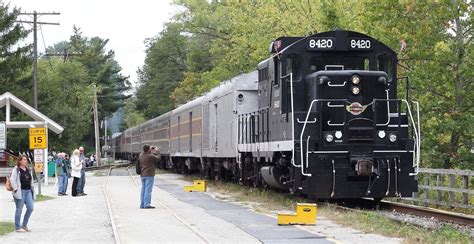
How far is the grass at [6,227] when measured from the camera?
1389 centimetres

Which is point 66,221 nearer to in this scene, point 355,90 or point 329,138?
point 329,138

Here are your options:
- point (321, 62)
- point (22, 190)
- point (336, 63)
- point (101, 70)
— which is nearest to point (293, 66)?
point (321, 62)

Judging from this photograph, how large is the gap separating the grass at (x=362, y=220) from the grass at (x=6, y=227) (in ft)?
19.0

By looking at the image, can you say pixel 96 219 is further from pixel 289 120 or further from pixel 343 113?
pixel 343 113

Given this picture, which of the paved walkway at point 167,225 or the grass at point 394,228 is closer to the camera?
the grass at point 394,228

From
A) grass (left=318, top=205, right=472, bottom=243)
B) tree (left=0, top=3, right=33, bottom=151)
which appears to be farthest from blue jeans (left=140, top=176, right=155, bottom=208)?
tree (left=0, top=3, right=33, bottom=151)

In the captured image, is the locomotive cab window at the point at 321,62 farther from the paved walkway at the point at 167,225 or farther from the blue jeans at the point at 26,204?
the blue jeans at the point at 26,204

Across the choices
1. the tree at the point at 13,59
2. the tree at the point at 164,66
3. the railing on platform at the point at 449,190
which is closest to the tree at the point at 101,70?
the tree at the point at 164,66

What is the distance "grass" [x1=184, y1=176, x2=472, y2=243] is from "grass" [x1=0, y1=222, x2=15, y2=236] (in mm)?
5780

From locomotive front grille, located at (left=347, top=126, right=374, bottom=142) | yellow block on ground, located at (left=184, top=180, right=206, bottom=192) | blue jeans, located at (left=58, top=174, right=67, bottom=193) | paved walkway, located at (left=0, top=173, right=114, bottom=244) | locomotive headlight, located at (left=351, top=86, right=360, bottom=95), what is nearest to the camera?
paved walkway, located at (left=0, top=173, right=114, bottom=244)

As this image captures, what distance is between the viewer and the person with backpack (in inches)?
553

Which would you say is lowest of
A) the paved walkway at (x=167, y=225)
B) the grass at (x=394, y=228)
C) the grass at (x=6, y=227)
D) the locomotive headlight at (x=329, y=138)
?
the grass at (x=6, y=227)

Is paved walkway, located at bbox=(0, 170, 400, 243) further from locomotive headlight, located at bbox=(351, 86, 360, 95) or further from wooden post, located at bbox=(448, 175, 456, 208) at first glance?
wooden post, located at bbox=(448, 175, 456, 208)

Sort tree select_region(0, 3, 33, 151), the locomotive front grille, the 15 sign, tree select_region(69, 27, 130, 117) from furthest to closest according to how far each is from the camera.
Result: tree select_region(69, 27, 130, 117)
tree select_region(0, 3, 33, 151)
the 15 sign
the locomotive front grille
